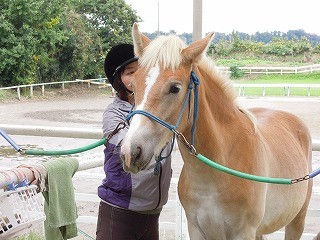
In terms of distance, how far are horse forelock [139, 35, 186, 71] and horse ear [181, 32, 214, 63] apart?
0.03 metres

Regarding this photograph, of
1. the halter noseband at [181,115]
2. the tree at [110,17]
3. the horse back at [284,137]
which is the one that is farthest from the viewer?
the tree at [110,17]

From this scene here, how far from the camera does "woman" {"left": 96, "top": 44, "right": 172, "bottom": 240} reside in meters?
2.66

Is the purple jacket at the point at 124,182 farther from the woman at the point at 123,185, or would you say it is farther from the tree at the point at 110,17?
the tree at the point at 110,17

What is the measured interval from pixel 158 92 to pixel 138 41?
0.37m

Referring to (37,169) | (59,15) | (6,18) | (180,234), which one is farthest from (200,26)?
(59,15)

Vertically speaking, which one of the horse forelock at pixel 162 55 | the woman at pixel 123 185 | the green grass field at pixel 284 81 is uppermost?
the horse forelock at pixel 162 55

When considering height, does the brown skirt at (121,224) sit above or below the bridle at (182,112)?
below

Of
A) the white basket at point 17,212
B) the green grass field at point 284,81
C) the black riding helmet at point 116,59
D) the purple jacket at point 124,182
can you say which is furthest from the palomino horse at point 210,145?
the green grass field at point 284,81

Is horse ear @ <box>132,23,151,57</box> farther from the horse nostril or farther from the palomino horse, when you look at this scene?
the horse nostril

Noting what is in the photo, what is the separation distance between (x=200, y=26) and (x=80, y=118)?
534 inches

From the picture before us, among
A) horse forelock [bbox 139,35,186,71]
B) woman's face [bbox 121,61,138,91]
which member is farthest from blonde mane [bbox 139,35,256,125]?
woman's face [bbox 121,61,138,91]

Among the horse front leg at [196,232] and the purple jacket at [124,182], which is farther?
the horse front leg at [196,232]

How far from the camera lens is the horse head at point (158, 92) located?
2068mm

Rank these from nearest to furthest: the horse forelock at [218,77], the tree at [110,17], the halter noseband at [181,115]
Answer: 1. the halter noseband at [181,115]
2. the horse forelock at [218,77]
3. the tree at [110,17]
